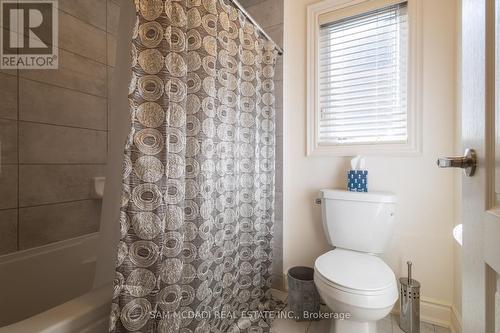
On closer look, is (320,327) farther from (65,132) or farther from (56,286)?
(65,132)

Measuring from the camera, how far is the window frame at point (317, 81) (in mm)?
1473

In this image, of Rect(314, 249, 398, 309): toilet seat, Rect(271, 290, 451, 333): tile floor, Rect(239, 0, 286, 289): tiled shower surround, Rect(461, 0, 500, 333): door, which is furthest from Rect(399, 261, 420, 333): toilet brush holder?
Rect(461, 0, 500, 333): door

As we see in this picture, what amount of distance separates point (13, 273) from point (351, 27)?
8.51 ft

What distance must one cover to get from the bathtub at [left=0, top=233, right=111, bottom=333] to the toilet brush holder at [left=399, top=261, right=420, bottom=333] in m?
1.51

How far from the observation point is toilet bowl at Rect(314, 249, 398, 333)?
1021 mm

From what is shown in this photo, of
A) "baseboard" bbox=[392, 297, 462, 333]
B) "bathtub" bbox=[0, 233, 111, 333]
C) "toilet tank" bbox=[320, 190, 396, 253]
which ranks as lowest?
"baseboard" bbox=[392, 297, 462, 333]

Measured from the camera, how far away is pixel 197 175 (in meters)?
1.09

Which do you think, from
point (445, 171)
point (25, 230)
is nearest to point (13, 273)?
point (25, 230)

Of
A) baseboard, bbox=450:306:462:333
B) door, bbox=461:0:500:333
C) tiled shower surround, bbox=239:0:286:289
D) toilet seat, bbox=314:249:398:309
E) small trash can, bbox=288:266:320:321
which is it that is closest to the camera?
door, bbox=461:0:500:333

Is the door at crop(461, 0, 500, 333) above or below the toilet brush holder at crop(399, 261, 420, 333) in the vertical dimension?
above

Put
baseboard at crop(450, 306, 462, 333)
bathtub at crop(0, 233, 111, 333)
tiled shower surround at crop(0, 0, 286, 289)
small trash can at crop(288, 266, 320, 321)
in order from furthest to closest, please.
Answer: small trash can at crop(288, 266, 320, 321), tiled shower surround at crop(0, 0, 286, 289), baseboard at crop(450, 306, 462, 333), bathtub at crop(0, 233, 111, 333)

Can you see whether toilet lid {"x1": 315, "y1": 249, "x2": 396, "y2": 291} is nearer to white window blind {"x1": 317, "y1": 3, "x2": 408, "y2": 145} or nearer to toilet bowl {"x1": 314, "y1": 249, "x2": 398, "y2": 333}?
toilet bowl {"x1": 314, "y1": 249, "x2": 398, "y2": 333}

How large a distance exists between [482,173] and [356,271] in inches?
34.1

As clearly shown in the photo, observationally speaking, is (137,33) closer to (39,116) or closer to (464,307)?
(39,116)
